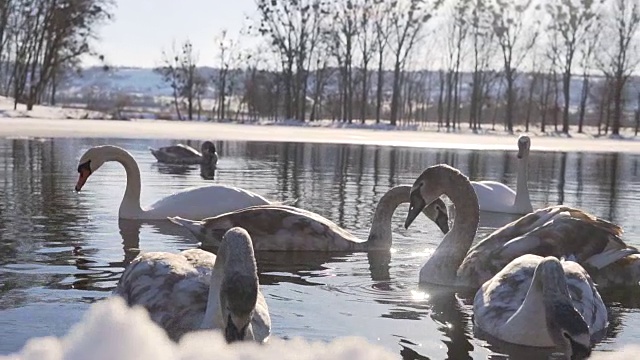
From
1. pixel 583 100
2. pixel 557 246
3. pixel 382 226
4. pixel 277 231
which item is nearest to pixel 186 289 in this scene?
pixel 557 246

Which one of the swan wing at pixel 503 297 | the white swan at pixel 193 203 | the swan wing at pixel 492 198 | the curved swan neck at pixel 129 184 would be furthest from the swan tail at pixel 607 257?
the curved swan neck at pixel 129 184

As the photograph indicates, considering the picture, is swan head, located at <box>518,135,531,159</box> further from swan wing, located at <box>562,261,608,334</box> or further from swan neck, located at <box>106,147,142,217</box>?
swan wing, located at <box>562,261,608,334</box>

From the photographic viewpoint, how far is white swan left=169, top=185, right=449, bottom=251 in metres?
9.20

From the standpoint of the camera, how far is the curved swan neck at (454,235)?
7660 millimetres

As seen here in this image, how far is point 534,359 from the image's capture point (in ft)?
18.0

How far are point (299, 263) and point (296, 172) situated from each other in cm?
1084

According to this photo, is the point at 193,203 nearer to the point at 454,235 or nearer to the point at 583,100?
the point at 454,235

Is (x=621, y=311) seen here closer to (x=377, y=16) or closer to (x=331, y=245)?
(x=331, y=245)

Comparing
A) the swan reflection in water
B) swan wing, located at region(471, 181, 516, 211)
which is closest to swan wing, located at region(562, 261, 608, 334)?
swan wing, located at region(471, 181, 516, 211)

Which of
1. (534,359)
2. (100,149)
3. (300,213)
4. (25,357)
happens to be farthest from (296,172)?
(25,357)

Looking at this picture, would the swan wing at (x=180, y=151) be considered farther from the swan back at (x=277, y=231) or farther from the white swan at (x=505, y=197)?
the swan back at (x=277, y=231)

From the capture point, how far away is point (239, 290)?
3529 mm

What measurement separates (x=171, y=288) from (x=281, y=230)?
12.5ft

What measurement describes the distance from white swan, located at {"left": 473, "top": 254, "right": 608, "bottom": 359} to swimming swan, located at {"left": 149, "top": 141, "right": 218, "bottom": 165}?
15489mm
